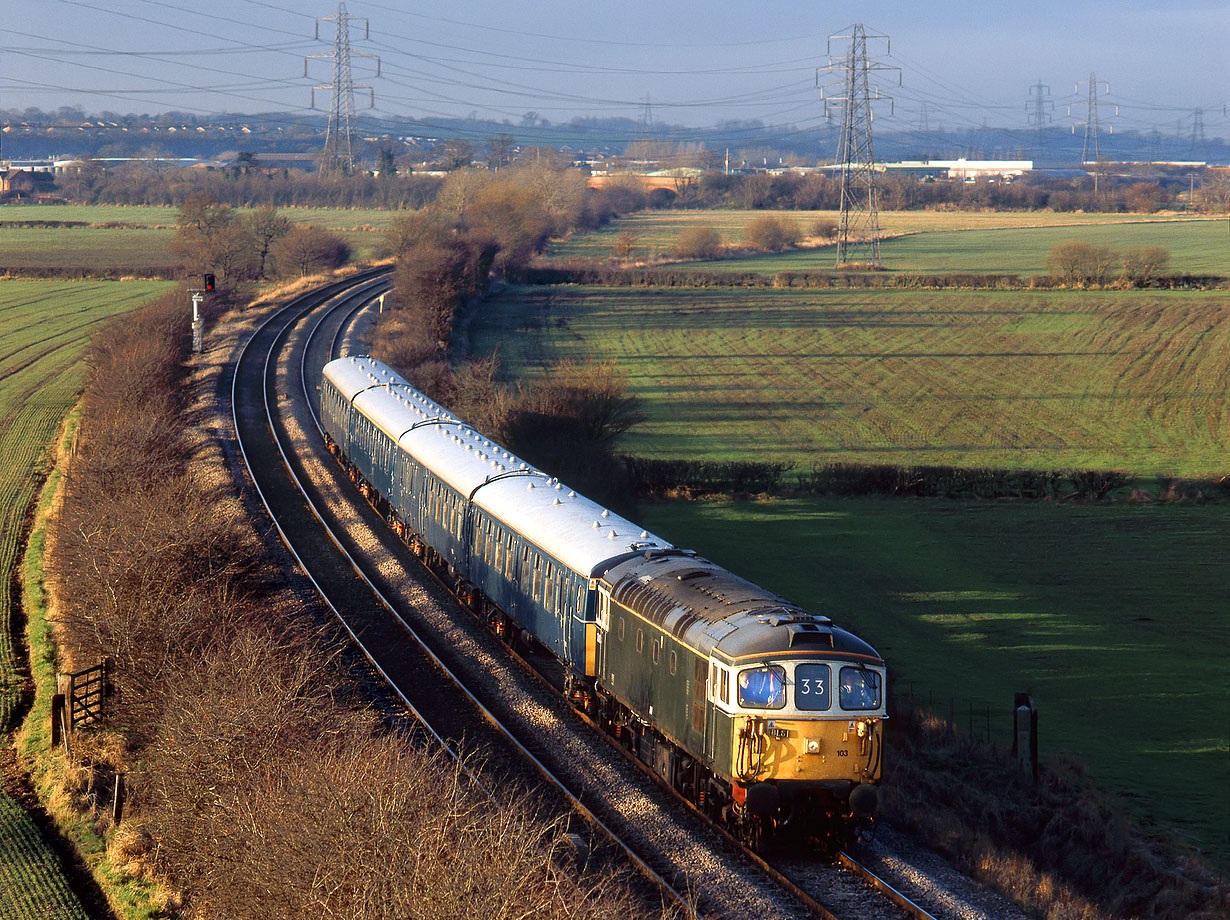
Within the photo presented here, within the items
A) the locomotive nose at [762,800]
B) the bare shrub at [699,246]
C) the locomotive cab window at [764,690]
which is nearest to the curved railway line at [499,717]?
the locomotive nose at [762,800]

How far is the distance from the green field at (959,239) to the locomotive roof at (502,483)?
6465cm

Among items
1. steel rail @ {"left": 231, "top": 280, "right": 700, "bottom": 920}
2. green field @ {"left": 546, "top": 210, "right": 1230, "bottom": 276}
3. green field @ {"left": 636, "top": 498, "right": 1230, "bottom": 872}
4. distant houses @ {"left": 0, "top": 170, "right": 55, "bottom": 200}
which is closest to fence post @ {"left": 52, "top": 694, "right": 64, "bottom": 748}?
steel rail @ {"left": 231, "top": 280, "right": 700, "bottom": 920}

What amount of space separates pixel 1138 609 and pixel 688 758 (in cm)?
1957

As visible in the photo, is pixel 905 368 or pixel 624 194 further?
pixel 624 194

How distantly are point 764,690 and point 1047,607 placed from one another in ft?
63.4

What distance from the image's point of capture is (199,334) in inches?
2186

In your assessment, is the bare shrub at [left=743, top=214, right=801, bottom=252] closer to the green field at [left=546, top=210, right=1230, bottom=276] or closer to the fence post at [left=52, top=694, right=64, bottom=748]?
the green field at [left=546, top=210, right=1230, bottom=276]

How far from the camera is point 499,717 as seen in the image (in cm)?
2020

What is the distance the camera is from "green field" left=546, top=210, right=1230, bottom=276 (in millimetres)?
101812

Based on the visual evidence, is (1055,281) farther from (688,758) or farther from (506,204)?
(688,758)

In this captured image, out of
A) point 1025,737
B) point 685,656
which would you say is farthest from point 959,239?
point 685,656

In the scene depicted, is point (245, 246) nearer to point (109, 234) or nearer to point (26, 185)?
point (109, 234)

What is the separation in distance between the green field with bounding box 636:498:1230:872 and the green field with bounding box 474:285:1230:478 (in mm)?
7869

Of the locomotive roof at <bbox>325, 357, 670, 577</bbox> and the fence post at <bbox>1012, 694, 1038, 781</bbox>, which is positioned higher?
the locomotive roof at <bbox>325, 357, 670, 577</bbox>
